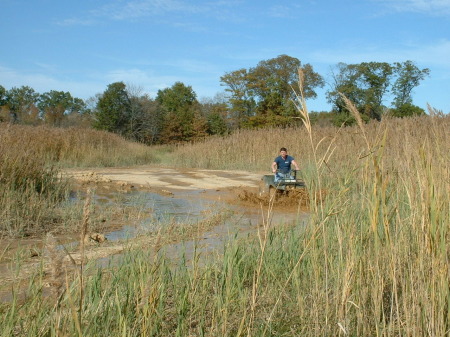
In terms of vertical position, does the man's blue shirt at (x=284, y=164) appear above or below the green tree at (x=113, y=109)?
below

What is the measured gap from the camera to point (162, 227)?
5902 millimetres

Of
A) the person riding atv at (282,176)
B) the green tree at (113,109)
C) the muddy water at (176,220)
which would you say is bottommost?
the muddy water at (176,220)

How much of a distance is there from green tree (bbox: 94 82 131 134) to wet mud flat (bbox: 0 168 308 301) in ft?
105

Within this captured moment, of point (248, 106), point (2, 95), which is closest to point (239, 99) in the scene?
point (248, 106)

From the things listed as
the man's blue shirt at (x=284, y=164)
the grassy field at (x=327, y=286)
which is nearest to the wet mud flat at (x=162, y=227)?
the grassy field at (x=327, y=286)

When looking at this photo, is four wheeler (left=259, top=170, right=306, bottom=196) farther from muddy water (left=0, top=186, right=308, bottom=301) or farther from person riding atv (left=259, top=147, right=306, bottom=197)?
muddy water (left=0, top=186, right=308, bottom=301)

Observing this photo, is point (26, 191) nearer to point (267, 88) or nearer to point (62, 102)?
point (267, 88)

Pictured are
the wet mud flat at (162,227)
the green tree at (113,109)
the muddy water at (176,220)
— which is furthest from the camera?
the green tree at (113,109)

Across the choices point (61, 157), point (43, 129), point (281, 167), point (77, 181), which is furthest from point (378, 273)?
point (43, 129)

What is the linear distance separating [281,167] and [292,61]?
38.7 m

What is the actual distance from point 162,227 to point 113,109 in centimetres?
4176

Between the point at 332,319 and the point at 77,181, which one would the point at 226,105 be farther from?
the point at 332,319

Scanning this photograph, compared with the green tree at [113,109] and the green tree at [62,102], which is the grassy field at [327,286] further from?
the green tree at [62,102]

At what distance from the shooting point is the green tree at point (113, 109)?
45781mm
